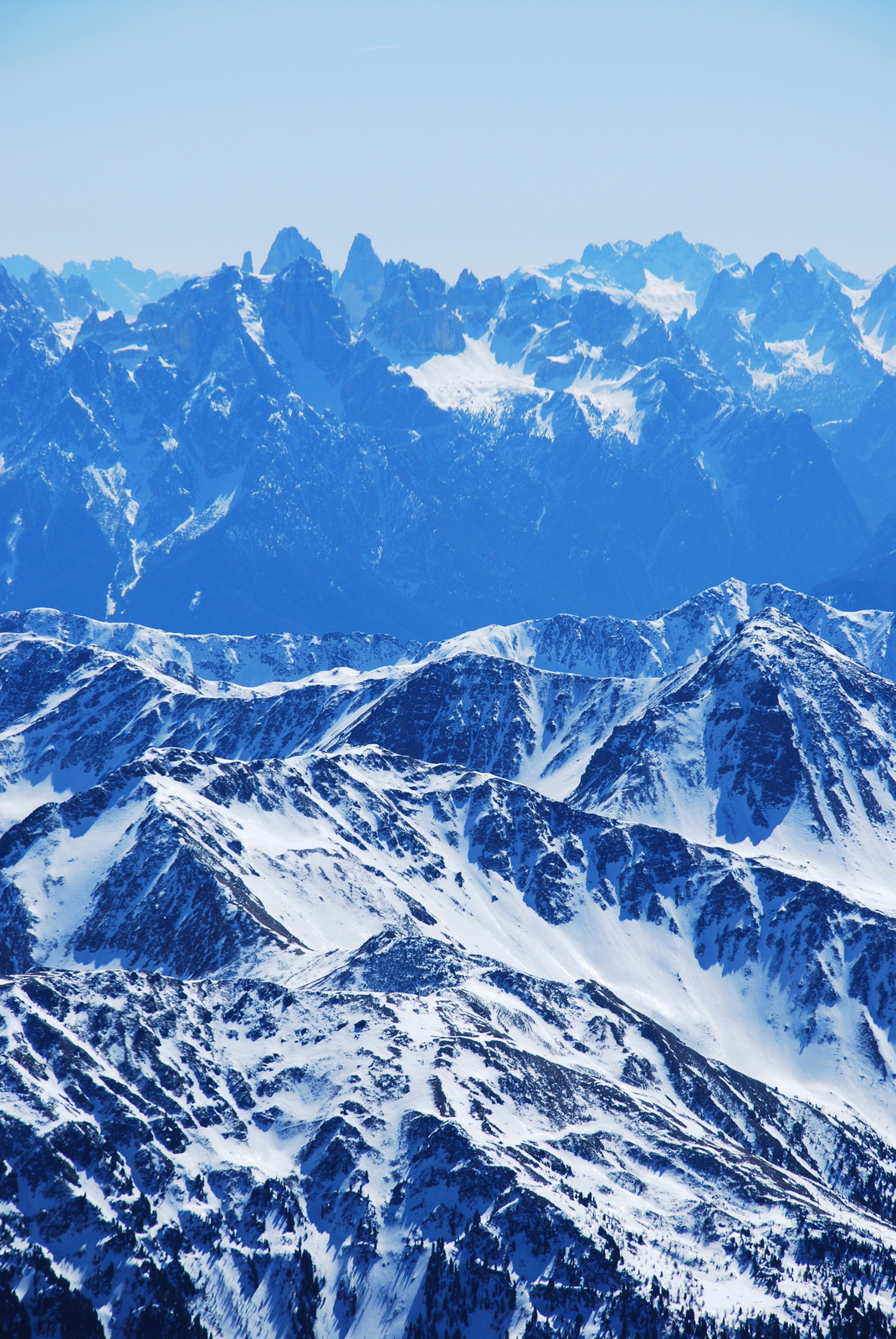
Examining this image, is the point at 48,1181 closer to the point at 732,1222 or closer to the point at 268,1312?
the point at 268,1312

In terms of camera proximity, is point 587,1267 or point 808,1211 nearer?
point 587,1267

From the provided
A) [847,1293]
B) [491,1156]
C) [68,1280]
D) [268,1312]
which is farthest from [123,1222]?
[847,1293]

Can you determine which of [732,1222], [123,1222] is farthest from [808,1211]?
[123,1222]

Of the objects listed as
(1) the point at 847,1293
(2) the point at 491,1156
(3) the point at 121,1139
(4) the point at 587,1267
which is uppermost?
(3) the point at 121,1139

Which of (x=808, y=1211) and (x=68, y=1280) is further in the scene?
(x=808, y=1211)

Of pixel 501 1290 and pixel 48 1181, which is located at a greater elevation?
pixel 48 1181

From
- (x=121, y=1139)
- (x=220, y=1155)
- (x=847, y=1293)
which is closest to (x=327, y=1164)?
(x=220, y=1155)

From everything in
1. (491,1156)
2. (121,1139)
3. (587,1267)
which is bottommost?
(587,1267)

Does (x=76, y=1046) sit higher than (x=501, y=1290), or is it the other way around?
(x=76, y=1046)

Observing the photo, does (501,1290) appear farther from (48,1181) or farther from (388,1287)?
(48,1181)
